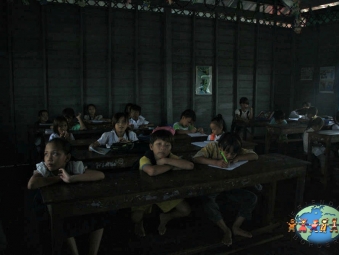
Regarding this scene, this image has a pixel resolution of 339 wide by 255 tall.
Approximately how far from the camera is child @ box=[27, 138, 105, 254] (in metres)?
2.20

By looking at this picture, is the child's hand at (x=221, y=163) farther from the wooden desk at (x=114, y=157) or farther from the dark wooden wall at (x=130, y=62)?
the dark wooden wall at (x=130, y=62)

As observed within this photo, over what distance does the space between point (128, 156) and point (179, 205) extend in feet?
3.26

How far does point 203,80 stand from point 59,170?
6.56m

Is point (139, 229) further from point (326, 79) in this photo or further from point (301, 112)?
point (326, 79)

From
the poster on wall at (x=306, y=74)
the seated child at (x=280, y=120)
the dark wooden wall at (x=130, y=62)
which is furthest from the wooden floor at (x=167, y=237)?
the poster on wall at (x=306, y=74)

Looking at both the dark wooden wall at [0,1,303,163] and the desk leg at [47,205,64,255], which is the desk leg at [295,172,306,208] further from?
the dark wooden wall at [0,1,303,163]

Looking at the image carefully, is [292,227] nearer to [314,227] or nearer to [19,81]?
[314,227]

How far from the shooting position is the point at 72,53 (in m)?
6.87

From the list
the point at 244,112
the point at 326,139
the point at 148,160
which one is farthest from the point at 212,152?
the point at 244,112

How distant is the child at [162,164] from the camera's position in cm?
255

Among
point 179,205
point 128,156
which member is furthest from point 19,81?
point 179,205

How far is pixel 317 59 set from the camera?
912cm

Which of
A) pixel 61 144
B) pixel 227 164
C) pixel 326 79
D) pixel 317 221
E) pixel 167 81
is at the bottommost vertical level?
pixel 317 221

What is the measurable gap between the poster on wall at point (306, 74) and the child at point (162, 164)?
7.97 metres
